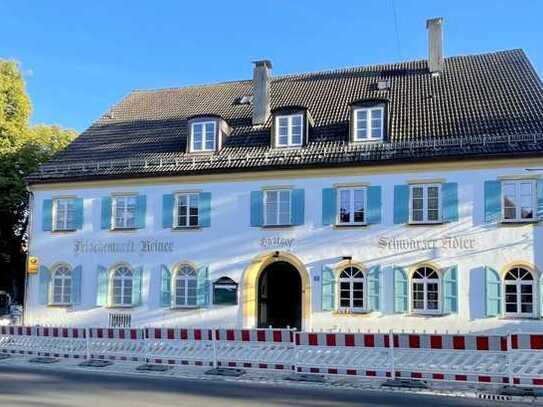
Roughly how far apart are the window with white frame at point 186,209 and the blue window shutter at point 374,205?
652 centimetres

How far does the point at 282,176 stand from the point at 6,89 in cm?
1981

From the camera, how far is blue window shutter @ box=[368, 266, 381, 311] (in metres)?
20.1

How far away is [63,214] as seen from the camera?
24.3 m

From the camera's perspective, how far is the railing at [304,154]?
19781mm

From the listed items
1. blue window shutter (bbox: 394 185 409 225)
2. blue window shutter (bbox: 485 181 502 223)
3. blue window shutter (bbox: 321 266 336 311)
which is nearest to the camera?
blue window shutter (bbox: 485 181 502 223)

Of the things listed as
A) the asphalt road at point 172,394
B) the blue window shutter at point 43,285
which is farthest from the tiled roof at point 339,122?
the asphalt road at point 172,394

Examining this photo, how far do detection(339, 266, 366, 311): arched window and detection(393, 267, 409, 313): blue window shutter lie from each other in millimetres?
1106

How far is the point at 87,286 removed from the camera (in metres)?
23.4

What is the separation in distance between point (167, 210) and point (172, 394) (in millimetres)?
12551

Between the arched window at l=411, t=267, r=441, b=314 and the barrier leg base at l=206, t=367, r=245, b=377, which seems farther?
the arched window at l=411, t=267, r=441, b=314

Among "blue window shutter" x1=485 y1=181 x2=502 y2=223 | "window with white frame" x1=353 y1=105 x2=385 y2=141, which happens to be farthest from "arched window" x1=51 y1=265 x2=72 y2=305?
"blue window shutter" x1=485 y1=181 x2=502 y2=223

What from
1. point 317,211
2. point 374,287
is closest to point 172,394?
point 374,287

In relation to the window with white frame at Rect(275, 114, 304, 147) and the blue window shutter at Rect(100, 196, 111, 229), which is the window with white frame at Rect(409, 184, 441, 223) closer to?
the window with white frame at Rect(275, 114, 304, 147)

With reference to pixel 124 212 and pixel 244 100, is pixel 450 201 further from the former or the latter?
pixel 124 212
